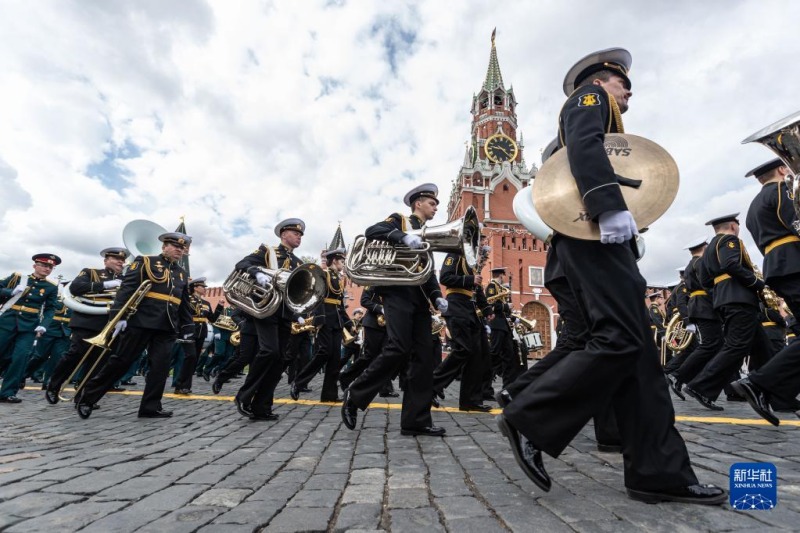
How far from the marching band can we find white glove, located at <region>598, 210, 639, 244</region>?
1cm

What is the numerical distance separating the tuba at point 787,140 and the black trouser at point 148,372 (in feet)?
21.5

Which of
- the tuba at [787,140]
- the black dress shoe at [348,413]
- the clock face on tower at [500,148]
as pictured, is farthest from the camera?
the clock face on tower at [500,148]

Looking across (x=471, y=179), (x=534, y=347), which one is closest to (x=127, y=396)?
(x=534, y=347)

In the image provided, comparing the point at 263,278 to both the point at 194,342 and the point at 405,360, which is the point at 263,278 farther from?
the point at 194,342

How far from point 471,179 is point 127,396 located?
55.0m

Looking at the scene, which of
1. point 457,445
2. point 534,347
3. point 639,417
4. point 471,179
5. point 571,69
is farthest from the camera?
point 471,179

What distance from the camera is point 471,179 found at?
2319 inches

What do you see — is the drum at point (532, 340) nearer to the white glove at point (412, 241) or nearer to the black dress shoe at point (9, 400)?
the white glove at point (412, 241)

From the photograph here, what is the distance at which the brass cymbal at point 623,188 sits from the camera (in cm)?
233

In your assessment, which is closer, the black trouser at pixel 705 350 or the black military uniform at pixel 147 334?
the black military uniform at pixel 147 334

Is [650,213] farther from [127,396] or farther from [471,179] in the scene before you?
[471,179]

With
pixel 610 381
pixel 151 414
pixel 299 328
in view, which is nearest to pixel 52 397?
pixel 151 414

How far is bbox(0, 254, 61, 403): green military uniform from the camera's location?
6723 mm

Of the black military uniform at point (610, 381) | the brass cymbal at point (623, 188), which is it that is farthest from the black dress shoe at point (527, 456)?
the brass cymbal at point (623, 188)
